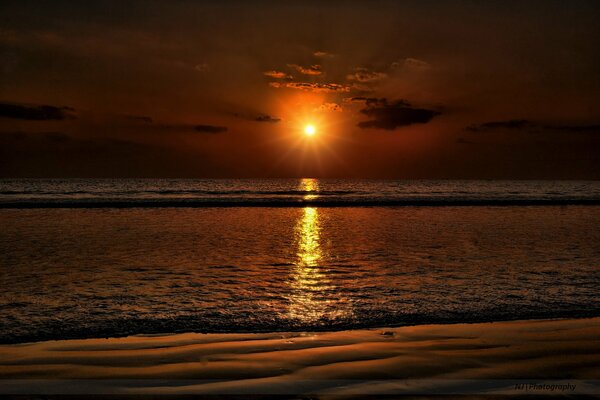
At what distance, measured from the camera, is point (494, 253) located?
12102 millimetres

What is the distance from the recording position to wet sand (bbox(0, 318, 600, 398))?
155 inches

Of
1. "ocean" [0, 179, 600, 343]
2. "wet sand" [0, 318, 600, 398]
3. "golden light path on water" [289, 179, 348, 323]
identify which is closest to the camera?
"wet sand" [0, 318, 600, 398]

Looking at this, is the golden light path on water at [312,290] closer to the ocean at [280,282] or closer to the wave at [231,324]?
the ocean at [280,282]

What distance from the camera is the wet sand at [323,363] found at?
3.95 metres

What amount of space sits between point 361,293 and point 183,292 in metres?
3.04

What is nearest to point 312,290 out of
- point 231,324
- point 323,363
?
point 231,324

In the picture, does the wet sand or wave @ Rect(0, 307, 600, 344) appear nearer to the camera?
the wet sand

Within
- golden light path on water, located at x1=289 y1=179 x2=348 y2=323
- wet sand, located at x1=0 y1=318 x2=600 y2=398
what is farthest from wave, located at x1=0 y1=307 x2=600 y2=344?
golden light path on water, located at x1=289 y1=179 x2=348 y2=323

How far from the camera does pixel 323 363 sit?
4527 mm

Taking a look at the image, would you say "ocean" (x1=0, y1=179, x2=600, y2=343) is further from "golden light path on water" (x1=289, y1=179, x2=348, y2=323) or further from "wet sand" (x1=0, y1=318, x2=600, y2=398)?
"wet sand" (x1=0, y1=318, x2=600, y2=398)

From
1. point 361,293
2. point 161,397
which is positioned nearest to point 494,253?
point 361,293

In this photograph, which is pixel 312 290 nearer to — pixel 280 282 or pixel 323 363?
pixel 280 282

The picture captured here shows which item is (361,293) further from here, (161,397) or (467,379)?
(161,397)

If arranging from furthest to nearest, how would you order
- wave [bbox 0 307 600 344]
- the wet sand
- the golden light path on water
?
the golden light path on water
wave [bbox 0 307 600 344]
the wet sand
